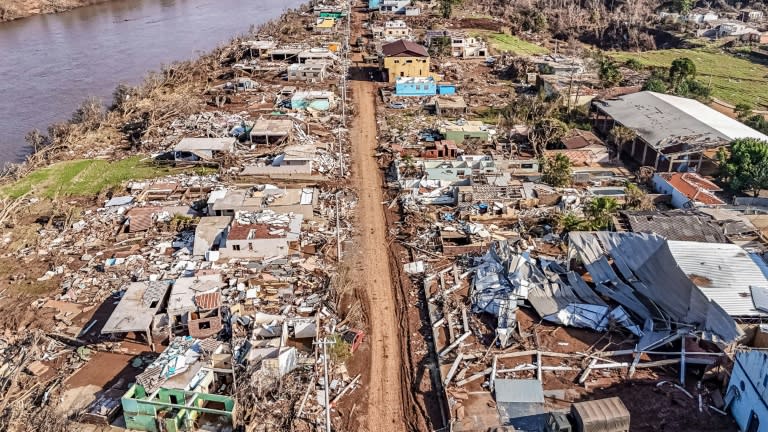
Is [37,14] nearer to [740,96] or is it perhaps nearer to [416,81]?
[416,81]

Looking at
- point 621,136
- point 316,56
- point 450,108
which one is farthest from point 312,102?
point 621,136

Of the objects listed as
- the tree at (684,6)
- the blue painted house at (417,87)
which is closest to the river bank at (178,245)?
the blue painted house at (417,87)

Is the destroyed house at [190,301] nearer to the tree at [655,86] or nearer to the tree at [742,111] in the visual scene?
the tree at [655,86]

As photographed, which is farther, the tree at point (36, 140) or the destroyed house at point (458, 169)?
the tree at point (36, 140)

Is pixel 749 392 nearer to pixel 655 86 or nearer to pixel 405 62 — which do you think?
pixel 655 86

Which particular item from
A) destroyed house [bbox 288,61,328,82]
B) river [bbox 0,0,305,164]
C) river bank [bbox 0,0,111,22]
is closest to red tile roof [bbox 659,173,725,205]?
destroyed house [bbox 288,61,328,82]

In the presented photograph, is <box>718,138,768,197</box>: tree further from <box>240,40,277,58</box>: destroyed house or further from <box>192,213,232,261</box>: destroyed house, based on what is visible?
<box>240,40,277,58</box>: destroyed house
